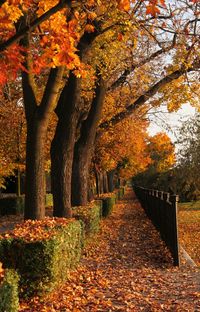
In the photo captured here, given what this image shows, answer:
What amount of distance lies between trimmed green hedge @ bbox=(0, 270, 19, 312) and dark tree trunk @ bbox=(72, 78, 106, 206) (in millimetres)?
11472

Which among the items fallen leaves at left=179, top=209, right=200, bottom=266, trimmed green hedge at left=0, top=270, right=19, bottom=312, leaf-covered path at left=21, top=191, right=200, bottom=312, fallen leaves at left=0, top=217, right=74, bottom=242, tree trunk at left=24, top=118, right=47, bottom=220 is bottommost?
fallen leaves at left=179, top=209, right=200, bottom=266

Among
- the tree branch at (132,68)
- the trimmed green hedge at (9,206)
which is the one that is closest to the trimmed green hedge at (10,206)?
the trimmed green hedge at (9,206)

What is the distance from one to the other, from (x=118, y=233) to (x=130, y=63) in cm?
608

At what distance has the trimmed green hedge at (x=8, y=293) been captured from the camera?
4.62 metres

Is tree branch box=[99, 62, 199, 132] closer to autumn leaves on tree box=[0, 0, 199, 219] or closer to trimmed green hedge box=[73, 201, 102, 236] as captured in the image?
autumn leaves on tree box=[0, 0, 199, 219]

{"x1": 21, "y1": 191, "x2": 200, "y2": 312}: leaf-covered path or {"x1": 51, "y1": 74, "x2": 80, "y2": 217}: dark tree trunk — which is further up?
{"x1": 51, "y1": 74, "x2": 80, "y2": 217}: dark tree trunk

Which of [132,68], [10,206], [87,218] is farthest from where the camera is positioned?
[10,206]

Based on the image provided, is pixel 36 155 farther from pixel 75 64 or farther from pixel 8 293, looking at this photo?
pixel 8 293

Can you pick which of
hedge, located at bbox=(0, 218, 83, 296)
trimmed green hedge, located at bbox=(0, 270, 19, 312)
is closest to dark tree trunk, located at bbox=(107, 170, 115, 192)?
hedge, located at bbox=(0, 218, 83, 296)

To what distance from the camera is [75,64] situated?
8.88 m

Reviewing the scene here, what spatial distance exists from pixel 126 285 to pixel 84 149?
29.0 feet

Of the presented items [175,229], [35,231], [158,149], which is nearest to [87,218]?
[175,229]

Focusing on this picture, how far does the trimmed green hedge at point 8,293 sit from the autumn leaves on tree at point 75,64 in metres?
3.32

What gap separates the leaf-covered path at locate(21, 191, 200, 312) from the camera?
6785 mm
